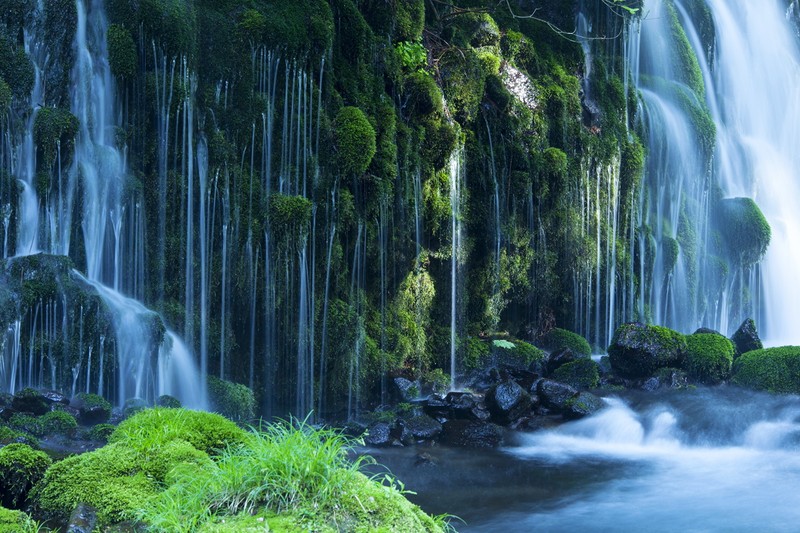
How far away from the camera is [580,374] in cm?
1512

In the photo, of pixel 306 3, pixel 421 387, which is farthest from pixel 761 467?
pixel 306 3

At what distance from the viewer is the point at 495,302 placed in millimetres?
16969

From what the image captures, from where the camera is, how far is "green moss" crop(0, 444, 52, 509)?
5387 mm

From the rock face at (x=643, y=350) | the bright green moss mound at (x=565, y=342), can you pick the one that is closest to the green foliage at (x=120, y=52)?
the rock face at (x=643, y=350)

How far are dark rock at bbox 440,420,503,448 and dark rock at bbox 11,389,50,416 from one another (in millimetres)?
5310

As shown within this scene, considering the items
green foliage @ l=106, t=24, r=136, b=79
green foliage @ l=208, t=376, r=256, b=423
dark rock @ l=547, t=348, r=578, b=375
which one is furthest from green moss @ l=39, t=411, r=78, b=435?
dark rock @ l=547, t=348, r=578, b=375

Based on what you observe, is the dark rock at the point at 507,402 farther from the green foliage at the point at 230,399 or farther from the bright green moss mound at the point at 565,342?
the bright green moss mound at the point at 565,342

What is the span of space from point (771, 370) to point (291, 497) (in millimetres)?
Result: 12674

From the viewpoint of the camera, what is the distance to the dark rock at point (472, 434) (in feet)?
38.4

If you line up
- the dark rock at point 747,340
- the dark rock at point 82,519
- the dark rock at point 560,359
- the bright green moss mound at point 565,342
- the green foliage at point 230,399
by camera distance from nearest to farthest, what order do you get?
the dark rock at point 82,519, the green foliage at point 230,399, the dark rock at point 560,359, the dark rock at point 747,340, the bright green moss mound at point 565,342

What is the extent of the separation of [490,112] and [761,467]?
28.6ft

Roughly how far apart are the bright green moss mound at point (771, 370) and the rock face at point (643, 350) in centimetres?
111

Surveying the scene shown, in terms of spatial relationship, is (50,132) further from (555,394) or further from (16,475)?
(555,394)

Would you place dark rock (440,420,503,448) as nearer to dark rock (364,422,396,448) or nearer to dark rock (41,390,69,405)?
dark rock (364,422,396,448)
